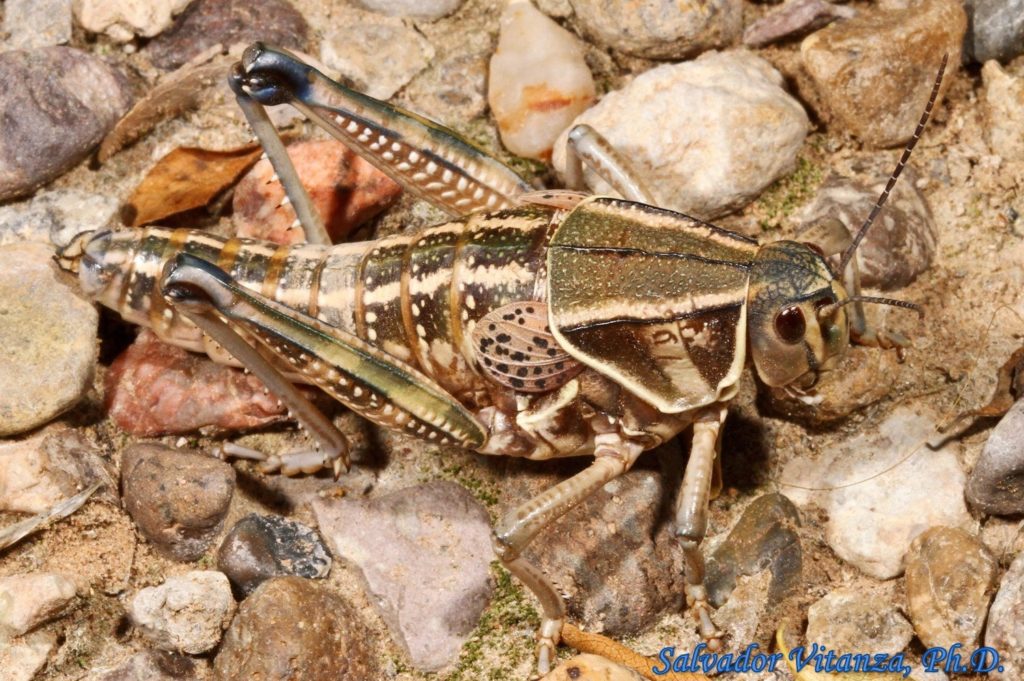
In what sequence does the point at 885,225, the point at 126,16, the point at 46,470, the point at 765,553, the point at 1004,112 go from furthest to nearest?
the point at 126,16 → the point at 1004,112 → the point at 885,225 → the point at 46,470 → the point at 765,553

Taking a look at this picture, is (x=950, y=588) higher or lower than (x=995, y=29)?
lower

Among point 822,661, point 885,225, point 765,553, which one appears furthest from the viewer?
point 885,225

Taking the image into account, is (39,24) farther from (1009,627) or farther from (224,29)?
(1009,627)

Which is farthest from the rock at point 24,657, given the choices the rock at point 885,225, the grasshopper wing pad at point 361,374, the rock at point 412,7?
the rock at point 885,225

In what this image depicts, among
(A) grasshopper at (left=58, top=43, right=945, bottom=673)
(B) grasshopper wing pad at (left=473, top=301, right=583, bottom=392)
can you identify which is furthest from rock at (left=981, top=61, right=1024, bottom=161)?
(B) grasshopper wing pad at (left=473, top=301, right=583, bottom=392)

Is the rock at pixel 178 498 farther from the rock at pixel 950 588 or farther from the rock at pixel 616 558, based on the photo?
the rock at pixel 950 588

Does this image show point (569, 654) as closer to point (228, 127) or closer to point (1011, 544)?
point (1011, 544)

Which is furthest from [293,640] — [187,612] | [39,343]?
[39,343]
